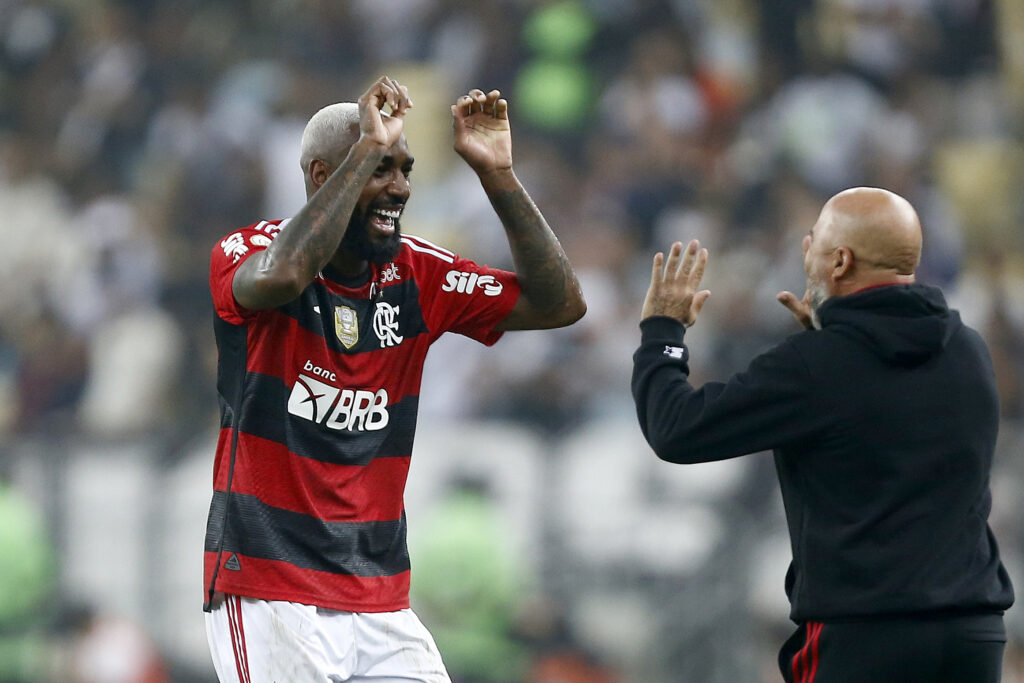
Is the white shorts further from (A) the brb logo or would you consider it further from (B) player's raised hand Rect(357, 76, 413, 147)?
(B) player's raised hand Rect(357, 76, 413, 147)

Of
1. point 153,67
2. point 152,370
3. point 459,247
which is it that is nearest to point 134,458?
point 152,370

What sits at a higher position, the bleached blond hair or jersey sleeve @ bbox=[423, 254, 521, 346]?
the bleached blond hair

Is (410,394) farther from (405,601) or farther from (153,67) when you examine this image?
(153,67)

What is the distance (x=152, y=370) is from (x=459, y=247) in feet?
7.26

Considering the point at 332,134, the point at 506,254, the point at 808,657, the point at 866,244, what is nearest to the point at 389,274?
the point at 332,134

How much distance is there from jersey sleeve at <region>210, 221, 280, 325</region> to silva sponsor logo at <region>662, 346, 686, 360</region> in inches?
42.2

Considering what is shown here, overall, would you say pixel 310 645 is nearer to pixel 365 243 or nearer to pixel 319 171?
pixel 365 243

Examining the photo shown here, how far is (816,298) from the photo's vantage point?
3.44 meters

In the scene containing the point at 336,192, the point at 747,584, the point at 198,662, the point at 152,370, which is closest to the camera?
the point at 336,192

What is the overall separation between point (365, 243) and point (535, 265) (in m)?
0.52

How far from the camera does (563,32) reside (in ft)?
30.8

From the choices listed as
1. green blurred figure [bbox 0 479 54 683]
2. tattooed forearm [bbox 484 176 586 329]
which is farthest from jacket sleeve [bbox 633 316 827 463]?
green blurred figure [bbox 0 479 54 683]

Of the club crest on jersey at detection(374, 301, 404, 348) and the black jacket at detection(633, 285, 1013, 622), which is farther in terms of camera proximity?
the club crest on jersey at detection(374, 301, 404, 348)

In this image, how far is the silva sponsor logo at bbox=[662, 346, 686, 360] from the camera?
351 cm
